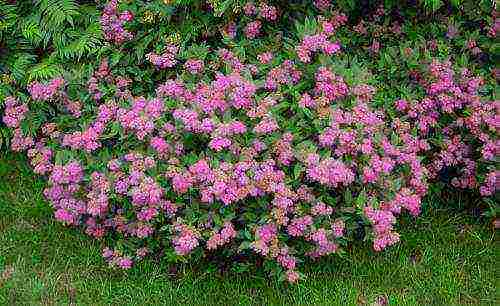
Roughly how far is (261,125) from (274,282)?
0.84 metres

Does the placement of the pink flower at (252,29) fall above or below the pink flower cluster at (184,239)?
above

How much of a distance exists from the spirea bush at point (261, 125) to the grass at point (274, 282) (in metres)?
0.12

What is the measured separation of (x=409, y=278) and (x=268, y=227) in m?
0.89

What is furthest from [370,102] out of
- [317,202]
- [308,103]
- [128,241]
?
[128,241]

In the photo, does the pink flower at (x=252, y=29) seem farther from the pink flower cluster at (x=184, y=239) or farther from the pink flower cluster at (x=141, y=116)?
the pink flower cluster at (x=184, y=239)

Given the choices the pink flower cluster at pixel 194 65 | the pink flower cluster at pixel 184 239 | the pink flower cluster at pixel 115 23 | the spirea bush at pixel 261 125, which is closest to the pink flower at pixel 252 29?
the spirea bush at pixel 261 125

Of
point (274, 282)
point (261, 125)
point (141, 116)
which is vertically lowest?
point (274, 282)

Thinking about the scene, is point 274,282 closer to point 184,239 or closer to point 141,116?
point 184,239

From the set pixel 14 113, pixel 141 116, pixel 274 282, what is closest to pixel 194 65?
pixel 141 116

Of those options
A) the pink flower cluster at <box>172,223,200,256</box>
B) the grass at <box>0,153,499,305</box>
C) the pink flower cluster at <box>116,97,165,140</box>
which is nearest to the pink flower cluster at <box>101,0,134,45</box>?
the pink flower cluster at <box>116,97,165,140</box>

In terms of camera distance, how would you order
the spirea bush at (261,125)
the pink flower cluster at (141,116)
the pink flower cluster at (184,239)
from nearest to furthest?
the pink flower cluster at (184,239) < the spirea bush at (261,125) < the pink flower cluster at (141,116)

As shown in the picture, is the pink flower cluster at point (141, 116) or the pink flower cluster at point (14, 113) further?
the pink flower cluster at point (14, 113)

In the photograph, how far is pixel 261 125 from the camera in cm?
370

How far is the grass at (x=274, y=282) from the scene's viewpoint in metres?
3.85
